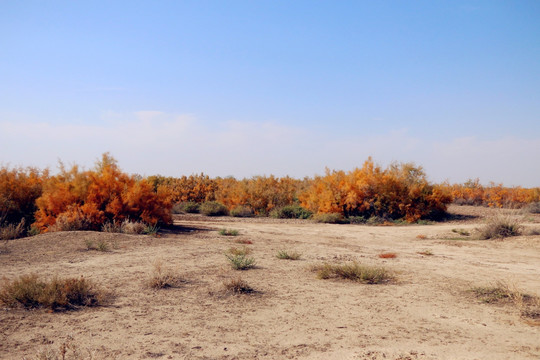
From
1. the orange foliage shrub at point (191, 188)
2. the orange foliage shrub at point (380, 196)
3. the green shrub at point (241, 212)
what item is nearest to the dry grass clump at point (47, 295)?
the orange foliage shrub at point (380, 196)

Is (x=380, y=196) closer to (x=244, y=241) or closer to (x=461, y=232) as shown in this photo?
(x=461, y=232)

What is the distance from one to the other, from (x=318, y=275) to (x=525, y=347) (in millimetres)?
4299

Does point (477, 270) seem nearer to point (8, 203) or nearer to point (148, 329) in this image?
point (148, 329)

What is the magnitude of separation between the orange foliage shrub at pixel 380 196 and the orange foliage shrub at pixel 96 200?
10.5m

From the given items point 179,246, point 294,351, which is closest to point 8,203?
point 179,246

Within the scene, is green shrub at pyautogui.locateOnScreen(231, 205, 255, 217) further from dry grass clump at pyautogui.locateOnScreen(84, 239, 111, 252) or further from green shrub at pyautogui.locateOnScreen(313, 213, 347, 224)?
dry grass clump at pyautogui.locateOnScreen(84, 239, 111, 252)

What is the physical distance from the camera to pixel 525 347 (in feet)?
17.7

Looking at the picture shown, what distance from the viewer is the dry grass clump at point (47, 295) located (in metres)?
6.68

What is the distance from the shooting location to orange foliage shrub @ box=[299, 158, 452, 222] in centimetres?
2383

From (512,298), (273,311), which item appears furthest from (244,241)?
(512,298)

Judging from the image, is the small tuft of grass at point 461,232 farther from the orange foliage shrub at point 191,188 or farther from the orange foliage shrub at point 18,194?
the orange foliage shrub at point 191,188

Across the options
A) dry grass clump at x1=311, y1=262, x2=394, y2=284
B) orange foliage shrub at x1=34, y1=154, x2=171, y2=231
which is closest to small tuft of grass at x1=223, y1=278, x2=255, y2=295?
dry grass clump at x1=311, y1=262, x2=394, y2=284

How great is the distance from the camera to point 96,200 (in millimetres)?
15430

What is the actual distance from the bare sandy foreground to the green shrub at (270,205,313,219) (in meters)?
13.1
